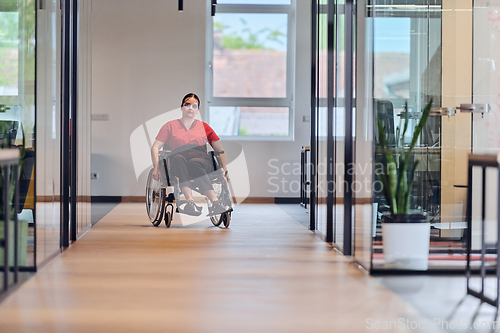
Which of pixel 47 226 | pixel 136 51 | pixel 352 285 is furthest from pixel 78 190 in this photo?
pixel 136 51

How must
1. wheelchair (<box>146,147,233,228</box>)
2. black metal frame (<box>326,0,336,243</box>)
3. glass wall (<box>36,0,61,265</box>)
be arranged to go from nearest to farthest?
glass wall (<box>36,0,61,265</box>) < black metal frame (<box>326,0,336,243</box>) < wheelchair (<box>146,147,233,228</box>)

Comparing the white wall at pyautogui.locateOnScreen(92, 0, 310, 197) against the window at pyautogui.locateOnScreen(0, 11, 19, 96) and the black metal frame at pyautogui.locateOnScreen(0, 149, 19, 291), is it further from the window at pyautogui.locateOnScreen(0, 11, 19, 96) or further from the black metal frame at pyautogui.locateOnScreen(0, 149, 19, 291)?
the black metal frame at pyautogui.locateOnScreen(0, 149, 19, 291)

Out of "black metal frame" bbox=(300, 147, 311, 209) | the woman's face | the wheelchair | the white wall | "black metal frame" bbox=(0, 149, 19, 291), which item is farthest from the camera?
the white wall

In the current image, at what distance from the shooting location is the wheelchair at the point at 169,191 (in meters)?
3.82

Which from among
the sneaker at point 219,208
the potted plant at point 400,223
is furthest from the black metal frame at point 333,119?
the sneaker at point 219,208

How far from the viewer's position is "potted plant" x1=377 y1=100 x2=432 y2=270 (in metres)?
2.37

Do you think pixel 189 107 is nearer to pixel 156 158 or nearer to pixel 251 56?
pixel 156 158

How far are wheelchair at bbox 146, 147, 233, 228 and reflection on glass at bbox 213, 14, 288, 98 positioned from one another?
2286mm

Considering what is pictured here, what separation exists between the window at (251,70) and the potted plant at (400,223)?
12.2 feet

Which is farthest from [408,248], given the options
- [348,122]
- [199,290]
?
[199,290]

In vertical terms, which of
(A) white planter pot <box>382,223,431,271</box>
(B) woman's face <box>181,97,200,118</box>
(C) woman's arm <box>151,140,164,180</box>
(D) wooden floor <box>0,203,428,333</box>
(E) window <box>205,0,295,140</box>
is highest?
(E) window <box>205,0,295,140</box>

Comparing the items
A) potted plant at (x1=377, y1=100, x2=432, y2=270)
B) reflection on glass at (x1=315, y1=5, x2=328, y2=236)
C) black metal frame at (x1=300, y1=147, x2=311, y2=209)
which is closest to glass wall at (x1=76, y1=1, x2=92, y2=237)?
reflection on glass at (x1=315, y1=5, x2=328, y2=236)

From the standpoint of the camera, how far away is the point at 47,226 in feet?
8.82

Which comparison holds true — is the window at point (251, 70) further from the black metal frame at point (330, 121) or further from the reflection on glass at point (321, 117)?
the black metal frame at point (330, 121)
